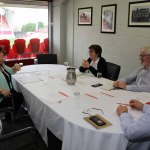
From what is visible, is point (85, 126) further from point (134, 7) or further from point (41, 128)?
point (134, 7)

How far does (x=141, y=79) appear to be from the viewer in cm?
250

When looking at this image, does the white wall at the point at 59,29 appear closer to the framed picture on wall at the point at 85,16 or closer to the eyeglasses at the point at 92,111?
the framed picture on wall at the point at 85,16

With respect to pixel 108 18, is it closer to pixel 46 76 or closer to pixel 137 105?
pixel 46 76

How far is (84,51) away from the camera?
16.3 feet

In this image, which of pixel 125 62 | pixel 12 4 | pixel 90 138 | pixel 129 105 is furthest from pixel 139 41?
pixel 12 4

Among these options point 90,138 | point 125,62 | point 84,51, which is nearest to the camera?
point 90,138

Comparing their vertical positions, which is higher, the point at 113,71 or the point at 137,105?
the point at 113,71

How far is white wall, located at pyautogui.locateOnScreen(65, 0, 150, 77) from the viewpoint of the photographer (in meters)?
3.69

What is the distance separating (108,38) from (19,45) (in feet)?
7.92

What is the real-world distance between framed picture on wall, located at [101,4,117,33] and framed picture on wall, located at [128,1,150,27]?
407 mm

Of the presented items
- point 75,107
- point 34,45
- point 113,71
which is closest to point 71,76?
point 75,107

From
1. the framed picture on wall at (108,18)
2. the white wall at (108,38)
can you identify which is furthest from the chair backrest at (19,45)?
the framed picture on wall at (108,18)

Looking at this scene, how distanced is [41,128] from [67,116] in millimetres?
548

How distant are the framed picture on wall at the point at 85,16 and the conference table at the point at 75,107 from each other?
214 centimetres
